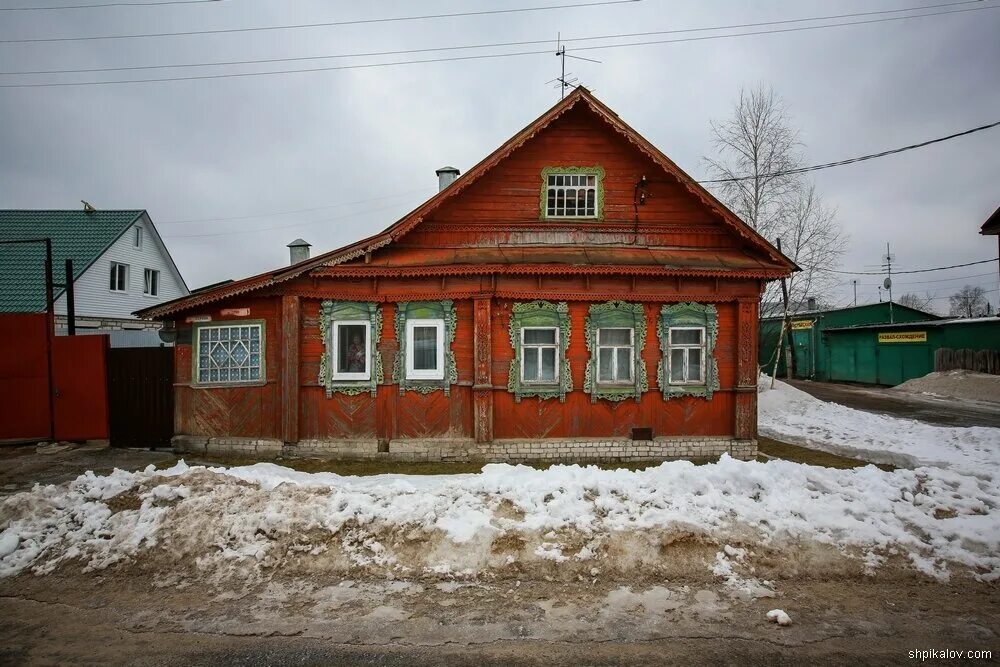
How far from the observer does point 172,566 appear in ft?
17.2

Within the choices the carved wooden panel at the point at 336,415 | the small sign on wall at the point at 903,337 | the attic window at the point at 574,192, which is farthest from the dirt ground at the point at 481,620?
the small sign on wall at the point at 903,337

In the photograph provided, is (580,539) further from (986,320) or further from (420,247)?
(986,320)

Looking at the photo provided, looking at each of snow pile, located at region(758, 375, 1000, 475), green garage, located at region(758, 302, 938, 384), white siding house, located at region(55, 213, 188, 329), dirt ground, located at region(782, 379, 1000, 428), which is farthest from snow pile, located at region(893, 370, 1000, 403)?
white siding house, located at region(55, 213, 188, 329)

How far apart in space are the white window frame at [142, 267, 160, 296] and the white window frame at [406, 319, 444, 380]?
24236 millimetres

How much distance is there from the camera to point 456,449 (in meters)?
10.3

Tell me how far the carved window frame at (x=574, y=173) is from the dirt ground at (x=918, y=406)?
12.6 m

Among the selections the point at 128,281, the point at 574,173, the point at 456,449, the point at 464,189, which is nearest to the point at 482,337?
the point at 456,449

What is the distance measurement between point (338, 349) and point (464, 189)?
13.9 feet

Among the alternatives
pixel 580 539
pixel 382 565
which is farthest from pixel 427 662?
pixel 580 539

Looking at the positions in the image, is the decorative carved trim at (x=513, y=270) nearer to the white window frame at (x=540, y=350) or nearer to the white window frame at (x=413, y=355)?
the white window frame at (x=413, y=355)

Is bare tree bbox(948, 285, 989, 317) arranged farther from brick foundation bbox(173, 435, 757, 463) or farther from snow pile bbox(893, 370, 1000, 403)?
brick foundation bbox(173, 435, 757, 463)

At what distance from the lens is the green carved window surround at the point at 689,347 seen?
35.0 ft

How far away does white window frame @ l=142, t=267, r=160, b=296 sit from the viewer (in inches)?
1088

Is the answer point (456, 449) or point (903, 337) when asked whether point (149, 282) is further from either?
point (903, 337)
